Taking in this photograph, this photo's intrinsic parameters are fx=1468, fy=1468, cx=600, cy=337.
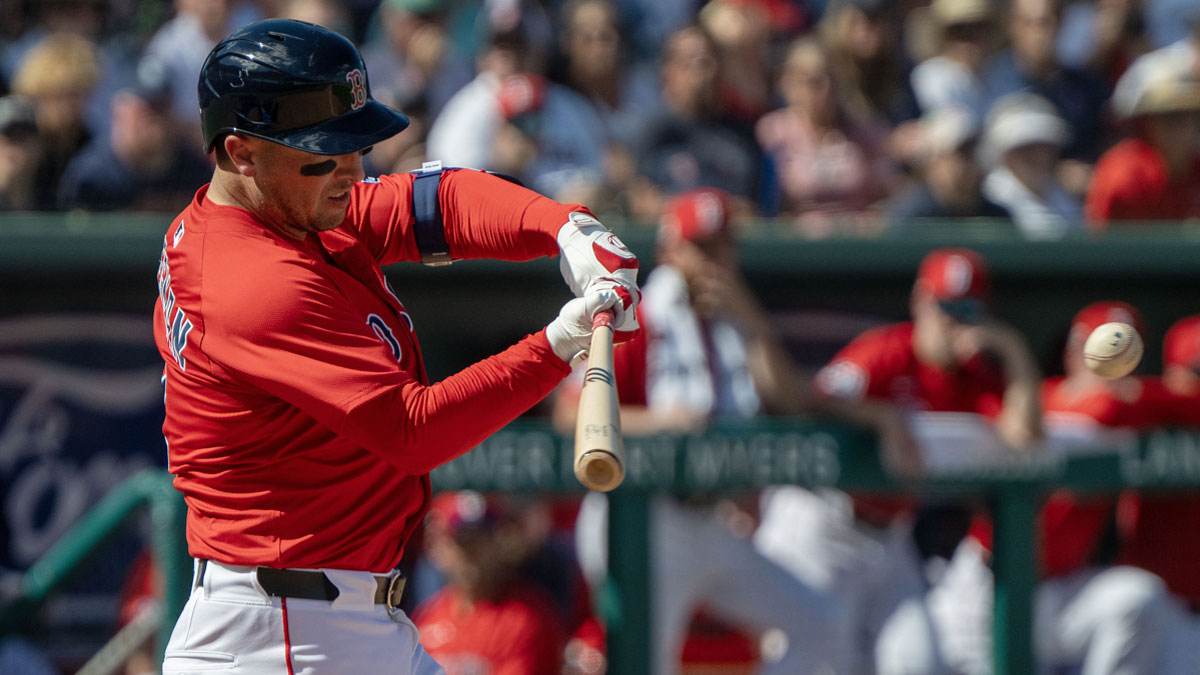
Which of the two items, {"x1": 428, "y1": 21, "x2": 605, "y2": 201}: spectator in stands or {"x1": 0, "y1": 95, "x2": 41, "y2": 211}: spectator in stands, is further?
{"x1": 428, "y1": 21, "x2": 605, "y2": 201}: spectator in stands

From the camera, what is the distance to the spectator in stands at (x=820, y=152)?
562 centimetres

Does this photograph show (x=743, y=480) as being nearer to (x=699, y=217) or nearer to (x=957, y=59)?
(x=699, y=217)

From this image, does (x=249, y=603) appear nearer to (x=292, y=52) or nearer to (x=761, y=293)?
(x=292, y=52)

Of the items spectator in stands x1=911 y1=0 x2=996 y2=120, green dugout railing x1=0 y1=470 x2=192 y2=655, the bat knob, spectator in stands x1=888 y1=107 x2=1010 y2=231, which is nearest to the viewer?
the bat knob

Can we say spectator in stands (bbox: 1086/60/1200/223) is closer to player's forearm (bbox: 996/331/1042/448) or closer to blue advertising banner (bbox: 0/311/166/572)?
player's forearm (bbox: 996/331/1042/448)

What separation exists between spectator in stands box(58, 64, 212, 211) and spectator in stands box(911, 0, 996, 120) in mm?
2971

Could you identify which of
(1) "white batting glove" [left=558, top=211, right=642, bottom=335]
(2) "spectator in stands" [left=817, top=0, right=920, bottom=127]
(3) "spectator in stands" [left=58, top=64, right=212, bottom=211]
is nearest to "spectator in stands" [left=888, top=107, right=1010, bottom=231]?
(2) "spectator in stands" [left=817, top=0, right=920, bottom=127]

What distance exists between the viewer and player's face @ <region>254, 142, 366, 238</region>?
90.7 inches

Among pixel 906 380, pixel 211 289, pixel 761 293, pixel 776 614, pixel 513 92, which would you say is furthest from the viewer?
pixel 513 92

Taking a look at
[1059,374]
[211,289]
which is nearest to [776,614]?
[1059,374]

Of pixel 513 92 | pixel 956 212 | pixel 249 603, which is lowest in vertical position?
pixel 249 603

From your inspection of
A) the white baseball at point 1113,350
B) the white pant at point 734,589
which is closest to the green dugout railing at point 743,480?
the white pant at point 734,589

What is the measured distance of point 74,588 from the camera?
14.9ft

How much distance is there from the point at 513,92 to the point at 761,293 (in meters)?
1.20
